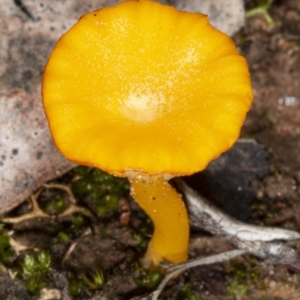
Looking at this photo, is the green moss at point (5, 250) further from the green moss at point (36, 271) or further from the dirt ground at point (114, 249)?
the green moss at point (36, 271)

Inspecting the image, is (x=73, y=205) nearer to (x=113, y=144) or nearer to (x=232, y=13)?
(x=113, y=144)

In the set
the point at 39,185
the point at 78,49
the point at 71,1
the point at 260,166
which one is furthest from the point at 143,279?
the point at 71,1

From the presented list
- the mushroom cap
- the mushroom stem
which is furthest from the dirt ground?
the mushroom cap

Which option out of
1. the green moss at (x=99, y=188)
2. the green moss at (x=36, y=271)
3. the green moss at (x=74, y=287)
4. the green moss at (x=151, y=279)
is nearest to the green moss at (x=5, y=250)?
the green moss at (x=36, y=271)

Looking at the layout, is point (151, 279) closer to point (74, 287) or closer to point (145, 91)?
point (74, 287)

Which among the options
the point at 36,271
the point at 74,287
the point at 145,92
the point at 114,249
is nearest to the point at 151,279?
the point at 114,249

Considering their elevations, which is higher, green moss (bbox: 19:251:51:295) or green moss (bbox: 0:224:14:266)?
green moss (bbox: 0:224:14:266)

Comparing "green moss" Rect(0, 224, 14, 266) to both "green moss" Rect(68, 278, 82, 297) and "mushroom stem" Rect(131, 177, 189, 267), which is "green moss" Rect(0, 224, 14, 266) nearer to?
"green moss" Rect(68, 278, 82, 297)
